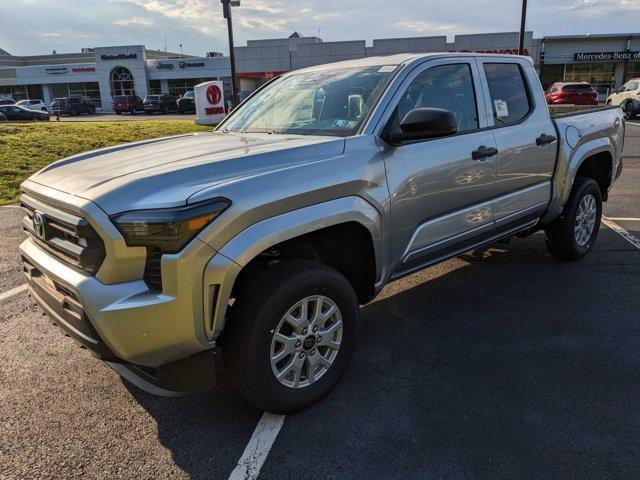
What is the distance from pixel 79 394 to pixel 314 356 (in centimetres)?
146

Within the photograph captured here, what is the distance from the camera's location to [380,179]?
312 centimetres

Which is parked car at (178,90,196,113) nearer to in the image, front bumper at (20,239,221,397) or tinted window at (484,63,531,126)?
tinted window at (484,63,531,126)

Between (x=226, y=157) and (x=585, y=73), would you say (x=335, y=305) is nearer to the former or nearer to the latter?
(x=226, y=157)

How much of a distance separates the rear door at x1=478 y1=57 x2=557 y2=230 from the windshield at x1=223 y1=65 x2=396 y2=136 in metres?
1.07

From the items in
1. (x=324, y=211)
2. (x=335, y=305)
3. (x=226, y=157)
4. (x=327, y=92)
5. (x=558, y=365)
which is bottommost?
(x=558, y=365)

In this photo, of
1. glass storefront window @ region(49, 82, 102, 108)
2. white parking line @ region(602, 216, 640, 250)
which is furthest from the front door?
glass storefront window @ region(49, 82, 102, 108)

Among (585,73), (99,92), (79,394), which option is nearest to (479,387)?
(79,394)

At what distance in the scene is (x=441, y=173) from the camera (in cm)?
349

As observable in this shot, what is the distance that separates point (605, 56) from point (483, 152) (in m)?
44.7

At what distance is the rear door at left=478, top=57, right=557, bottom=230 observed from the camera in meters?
4.11

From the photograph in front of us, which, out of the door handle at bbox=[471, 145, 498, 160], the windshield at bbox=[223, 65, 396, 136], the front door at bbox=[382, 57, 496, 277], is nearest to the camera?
the front door at bbox=[382, 57, 496, 277]

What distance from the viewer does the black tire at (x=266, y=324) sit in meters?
2.59

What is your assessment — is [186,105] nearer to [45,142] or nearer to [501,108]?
[45,142]

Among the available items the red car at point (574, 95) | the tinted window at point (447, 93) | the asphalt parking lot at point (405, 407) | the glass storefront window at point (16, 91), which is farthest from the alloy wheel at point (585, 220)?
the glass storefront window at point (16, 91)
